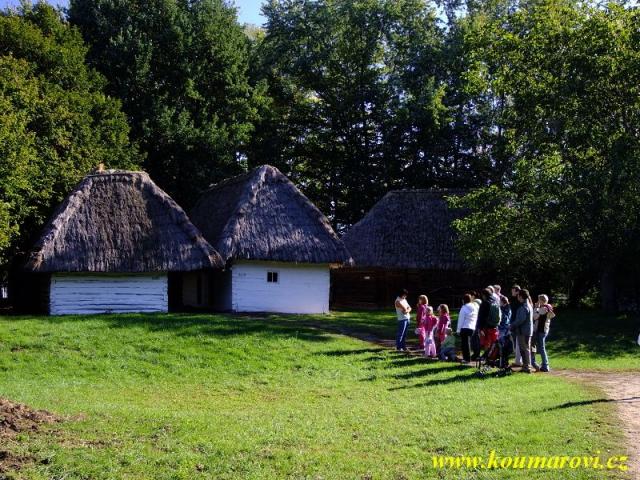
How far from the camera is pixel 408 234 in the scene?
33719mm

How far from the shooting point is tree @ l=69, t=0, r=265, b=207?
33.5 meters

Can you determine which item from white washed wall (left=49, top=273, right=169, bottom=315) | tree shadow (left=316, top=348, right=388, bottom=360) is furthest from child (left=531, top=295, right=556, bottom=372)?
white washed wall (left=49, top=273, right=169, bottom=315)

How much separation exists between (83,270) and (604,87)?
19.0 meters

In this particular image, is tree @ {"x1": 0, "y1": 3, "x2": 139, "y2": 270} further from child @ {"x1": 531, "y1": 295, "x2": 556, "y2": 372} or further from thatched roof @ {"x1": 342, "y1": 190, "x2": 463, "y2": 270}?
child @ {"x1": 531, "y1": 295, "x2": 556, "y2": 372}

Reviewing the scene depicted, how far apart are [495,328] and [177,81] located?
24294mm

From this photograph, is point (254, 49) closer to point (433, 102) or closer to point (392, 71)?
point (392, 71)

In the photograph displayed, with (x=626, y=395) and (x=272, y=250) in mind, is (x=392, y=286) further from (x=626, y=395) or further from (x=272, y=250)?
(x=626, y=395)

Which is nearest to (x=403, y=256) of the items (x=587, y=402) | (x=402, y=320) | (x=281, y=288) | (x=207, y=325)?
(x=281, y=288)

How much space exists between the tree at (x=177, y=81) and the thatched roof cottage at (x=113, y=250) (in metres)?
→ 8.93

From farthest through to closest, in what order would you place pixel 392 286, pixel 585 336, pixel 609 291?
pixel 392 286, pixel 609 291, pixel 585 336

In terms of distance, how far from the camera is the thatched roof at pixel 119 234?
22.8 meters

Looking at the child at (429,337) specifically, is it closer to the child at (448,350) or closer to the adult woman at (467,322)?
the child at (448,350)

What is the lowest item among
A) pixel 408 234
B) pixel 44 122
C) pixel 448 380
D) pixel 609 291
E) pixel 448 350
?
pixel 448 380

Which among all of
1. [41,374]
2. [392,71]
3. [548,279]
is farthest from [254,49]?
[41,374]
